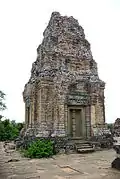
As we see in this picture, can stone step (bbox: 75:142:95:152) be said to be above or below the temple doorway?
below

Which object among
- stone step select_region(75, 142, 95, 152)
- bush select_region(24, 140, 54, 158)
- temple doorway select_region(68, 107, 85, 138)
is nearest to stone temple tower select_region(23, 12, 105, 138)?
temple doorway select_region(68, 107, 85, 138)

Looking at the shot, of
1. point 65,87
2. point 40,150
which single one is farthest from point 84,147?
point 65,87

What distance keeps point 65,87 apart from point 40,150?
4.75 meters

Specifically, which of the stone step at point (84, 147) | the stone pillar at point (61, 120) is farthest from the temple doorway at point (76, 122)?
the stone step at point (84, 147)

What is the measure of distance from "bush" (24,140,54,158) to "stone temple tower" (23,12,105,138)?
3.92ft

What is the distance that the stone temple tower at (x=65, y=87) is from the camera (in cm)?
1486

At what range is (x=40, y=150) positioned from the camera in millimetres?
12312

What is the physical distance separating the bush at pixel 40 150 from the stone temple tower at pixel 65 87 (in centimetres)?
120

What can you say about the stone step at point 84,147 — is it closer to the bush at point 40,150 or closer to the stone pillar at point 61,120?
the stone pillar at point 61,120

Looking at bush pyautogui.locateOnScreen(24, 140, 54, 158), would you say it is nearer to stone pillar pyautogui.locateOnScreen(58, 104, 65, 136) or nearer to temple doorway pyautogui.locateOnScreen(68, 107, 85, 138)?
stone pillar pyautogui.locateOnScreen(58, 104, 65, 136)

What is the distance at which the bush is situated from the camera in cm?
1209

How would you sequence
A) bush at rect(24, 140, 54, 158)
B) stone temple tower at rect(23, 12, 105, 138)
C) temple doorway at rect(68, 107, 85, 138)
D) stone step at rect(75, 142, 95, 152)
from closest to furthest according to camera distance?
bush at rect(24, 140, 54, 158), stone step at rect(75, 142, 95, 152), stone temple tower at rect(23, 12, 105, 138), temple doorway at rect(68, 107, 85, 138)

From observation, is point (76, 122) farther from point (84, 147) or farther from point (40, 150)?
point (40, 150)

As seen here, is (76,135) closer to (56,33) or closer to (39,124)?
(39,124)
